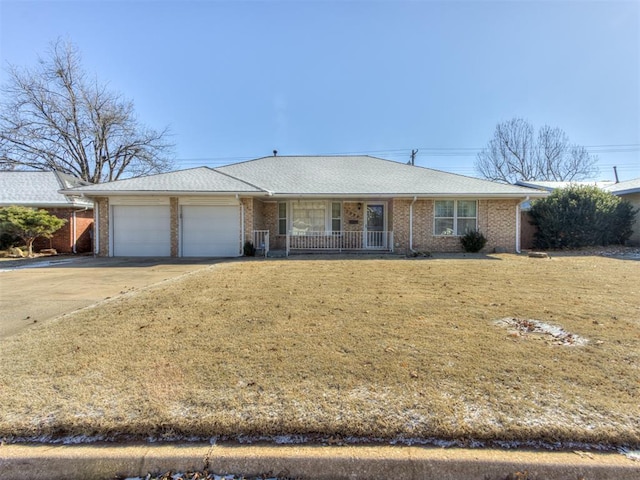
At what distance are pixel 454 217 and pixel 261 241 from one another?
822 centimetres

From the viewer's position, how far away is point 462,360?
308 cm

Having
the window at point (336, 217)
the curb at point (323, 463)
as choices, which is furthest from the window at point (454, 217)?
the curb at point (323, 463)

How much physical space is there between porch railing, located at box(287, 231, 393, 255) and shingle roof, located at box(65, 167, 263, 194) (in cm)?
307

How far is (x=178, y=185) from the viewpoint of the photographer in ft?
39.8

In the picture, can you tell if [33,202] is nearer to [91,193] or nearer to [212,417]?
[91,193]

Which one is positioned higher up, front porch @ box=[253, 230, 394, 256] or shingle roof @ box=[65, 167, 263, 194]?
shingle roof @ box=[65, 167, 263, 194]

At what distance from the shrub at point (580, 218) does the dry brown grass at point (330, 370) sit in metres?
10.5

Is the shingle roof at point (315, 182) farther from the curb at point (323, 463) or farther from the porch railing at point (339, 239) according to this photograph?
the curb at point (323, 463)

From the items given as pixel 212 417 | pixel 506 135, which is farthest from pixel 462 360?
pixel 506 135

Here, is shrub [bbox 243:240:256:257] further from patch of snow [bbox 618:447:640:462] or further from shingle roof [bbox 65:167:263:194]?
patch of snow [bbox 618:447:640:462]

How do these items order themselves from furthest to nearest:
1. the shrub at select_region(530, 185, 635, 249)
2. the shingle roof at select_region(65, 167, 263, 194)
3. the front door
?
1. the shrub at select_region(530, 185, 635, 249)
2. the front door
3. the shingle roof at select_region(65, 167, 263, 194)

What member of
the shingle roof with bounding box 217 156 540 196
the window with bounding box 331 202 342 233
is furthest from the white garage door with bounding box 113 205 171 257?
the window with bounding box 331 202 342 233

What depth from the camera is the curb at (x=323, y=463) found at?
1855 mm

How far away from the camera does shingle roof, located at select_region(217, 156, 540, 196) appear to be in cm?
1238
